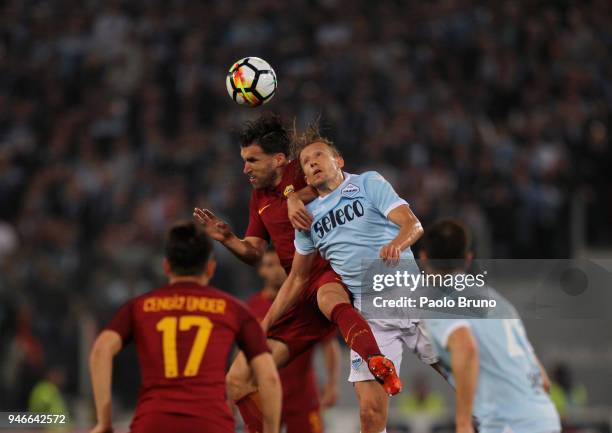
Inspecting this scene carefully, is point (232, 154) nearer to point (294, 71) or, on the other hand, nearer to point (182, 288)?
point (294, 71)

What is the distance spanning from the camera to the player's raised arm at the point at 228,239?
744 centimetres

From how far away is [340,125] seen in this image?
15289 mm

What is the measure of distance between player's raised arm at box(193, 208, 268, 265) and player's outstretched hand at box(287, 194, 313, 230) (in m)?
0.54

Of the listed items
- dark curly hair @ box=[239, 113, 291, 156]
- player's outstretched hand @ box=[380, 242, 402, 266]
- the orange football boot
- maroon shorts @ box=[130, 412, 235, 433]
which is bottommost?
maroon shorts @ box=[130, 412, 235, 433]

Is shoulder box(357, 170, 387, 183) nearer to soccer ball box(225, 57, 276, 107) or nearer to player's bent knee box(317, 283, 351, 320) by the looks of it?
player's bent knee box(317, 283, 351, 320)

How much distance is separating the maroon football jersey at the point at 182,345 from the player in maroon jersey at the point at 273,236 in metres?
1.93

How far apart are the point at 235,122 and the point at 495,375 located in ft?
34.6

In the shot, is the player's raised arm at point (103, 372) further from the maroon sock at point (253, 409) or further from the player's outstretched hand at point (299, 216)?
the maroon sock at point (253, 409)

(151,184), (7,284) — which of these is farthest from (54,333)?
(151,184)

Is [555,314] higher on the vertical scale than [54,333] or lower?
lower

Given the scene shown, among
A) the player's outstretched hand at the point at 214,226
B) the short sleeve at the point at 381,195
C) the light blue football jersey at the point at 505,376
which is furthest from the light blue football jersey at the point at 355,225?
the light blue football jersey at the point at 505,376

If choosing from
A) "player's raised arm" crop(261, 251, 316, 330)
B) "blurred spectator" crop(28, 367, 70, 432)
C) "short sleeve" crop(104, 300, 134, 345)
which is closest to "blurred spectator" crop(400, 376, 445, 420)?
"blurred spectator" crop(28, 367, 70, 432)

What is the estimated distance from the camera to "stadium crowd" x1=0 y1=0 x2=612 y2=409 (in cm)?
1252

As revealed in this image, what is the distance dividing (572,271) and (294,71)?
8409 mm
